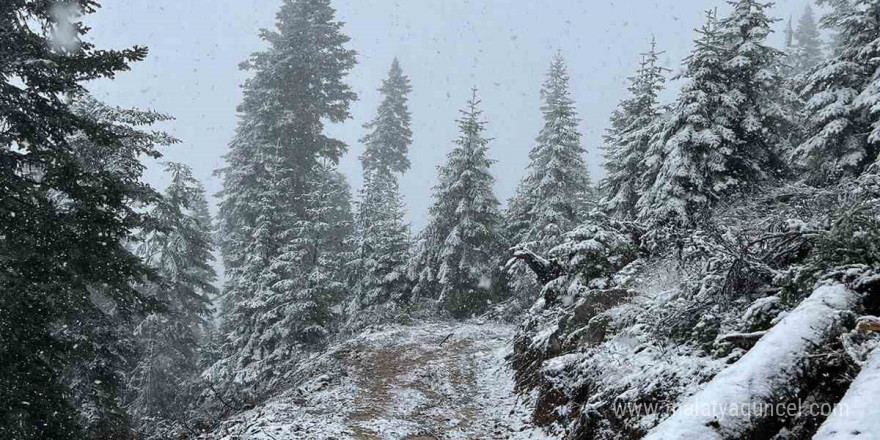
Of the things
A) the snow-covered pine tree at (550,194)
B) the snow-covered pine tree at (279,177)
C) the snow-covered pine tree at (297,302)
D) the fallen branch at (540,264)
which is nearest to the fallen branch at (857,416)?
the fallen branch at (540,264)

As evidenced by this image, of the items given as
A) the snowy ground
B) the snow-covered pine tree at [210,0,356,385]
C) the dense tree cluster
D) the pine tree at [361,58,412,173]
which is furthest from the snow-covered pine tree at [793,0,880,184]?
the pine tree at [361,58,412,173]

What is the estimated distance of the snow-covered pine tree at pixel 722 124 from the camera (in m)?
13.9

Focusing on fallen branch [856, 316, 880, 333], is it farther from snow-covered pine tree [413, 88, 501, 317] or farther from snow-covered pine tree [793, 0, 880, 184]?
snow-covered pine tree [413, 88, 501, 317]

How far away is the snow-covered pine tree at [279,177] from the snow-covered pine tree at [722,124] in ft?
41.6

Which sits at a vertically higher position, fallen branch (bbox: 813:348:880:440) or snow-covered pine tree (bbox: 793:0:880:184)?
snow-covered pine tree (bbox: 793:0:880:184)

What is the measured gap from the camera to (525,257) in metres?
13.5

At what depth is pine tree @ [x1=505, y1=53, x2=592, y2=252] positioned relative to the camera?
2316 cm

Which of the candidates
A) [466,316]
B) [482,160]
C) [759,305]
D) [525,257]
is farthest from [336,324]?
[759,305]

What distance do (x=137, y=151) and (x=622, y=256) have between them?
47.3ft

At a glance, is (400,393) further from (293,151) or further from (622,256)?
(293,151)

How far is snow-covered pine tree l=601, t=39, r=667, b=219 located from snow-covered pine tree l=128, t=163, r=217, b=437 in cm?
1736

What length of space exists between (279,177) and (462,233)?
32.9 ft

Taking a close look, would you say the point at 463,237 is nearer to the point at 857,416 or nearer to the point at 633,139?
the point at 633,139

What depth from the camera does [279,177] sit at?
25.9 m
